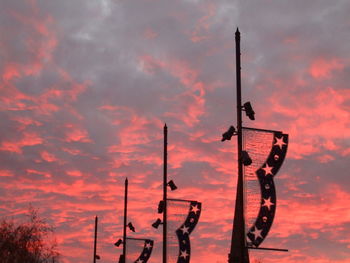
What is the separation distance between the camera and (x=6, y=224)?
38844 mm

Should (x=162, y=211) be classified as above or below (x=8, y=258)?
above

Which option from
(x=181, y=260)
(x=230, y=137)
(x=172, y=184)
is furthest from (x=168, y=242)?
(x=230, y=137)

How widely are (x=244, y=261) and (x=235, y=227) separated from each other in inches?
41.7

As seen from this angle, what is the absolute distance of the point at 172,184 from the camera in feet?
119

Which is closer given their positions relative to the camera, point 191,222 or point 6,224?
point 191,222

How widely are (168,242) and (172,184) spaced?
14.0ft

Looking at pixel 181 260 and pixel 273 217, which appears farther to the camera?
pixel 181 260

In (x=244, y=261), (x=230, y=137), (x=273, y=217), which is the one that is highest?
(x=230, y=137)

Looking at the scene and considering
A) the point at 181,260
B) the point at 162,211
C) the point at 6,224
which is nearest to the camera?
the point at 181,260

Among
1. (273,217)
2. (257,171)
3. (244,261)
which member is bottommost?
(244,261)

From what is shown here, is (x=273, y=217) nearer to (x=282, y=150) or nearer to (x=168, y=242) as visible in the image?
(x=282, y=150)

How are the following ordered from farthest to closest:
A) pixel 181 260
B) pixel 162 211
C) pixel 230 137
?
pixel 162 211
pixel 181 260
pixel 230 137

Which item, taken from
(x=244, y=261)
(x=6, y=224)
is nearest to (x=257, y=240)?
(x=244, y=261)

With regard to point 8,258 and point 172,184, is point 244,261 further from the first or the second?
point 8,258
